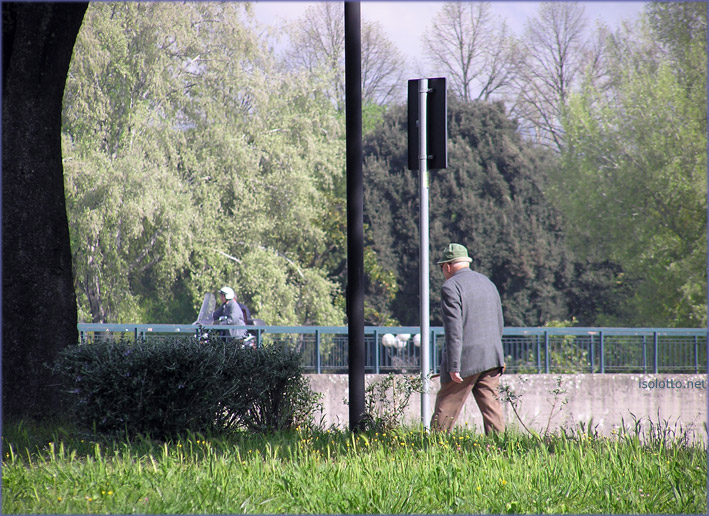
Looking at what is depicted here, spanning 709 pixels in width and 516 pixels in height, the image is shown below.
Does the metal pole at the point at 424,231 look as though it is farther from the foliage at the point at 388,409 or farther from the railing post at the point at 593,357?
the railing post at the point at 593,357

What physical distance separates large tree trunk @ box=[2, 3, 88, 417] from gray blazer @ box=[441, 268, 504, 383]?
3331 mm

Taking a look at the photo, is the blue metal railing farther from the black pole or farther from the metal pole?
the black pole

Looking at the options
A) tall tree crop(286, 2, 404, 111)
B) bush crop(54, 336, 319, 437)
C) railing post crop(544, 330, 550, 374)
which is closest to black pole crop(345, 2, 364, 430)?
bush crop(54, 336, 319, 437)

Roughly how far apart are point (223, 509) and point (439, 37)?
3414 centimetres

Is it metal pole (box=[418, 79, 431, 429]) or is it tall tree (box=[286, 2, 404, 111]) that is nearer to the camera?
metal pole (box=[418, 79, 431, 429])

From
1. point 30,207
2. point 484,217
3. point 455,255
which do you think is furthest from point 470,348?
point 484,217

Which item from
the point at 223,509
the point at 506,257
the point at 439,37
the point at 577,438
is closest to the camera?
the point at 223,509

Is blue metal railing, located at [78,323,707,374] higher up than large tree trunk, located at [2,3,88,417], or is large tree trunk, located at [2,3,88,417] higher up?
large tree trunk, located at [2,3,88,417]

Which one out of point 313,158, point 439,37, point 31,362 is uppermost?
point 439,37

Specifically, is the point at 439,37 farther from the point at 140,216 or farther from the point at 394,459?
the point at 394,459

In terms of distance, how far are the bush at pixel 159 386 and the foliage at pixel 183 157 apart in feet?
56.6

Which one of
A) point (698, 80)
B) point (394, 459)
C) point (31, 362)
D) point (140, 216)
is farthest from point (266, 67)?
point (394, 459)

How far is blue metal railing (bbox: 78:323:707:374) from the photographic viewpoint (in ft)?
55.0

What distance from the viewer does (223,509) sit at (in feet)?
14.0
